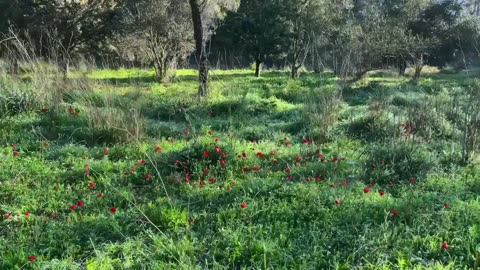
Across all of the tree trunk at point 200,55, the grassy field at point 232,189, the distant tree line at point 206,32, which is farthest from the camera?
the distant tree line at point 206,32

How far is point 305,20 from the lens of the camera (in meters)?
16.0

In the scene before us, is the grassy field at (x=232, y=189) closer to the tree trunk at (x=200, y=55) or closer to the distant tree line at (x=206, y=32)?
the tree trunk at (x=200, y=55)

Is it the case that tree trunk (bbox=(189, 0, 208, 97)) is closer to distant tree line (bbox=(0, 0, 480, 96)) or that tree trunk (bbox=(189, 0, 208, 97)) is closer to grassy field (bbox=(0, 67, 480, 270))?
distant tree line (bbox=(0, 0, 480, 96))

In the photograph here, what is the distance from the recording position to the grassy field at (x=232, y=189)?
328 centimetres

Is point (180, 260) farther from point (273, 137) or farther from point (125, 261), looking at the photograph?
point (273, 137)

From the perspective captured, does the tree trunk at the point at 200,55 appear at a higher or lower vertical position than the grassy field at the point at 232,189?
higher

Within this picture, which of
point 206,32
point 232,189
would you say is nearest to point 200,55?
point 232,189

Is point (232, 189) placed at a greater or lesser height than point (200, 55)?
lesser

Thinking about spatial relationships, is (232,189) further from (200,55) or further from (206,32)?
(206,32)

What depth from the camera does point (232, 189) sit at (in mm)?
4395

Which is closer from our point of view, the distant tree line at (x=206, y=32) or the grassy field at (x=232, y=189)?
the grassy field at (x=232, y=189)

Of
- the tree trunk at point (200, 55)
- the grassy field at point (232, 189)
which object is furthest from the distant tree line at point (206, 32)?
the grassy field at point (232, 189)

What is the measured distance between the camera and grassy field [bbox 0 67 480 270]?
328 cm

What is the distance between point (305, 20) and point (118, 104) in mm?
10556
